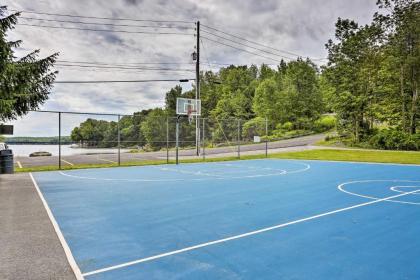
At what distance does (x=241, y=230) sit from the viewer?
4.86m

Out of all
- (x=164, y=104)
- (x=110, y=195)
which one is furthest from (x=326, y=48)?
(x=164, y=104)

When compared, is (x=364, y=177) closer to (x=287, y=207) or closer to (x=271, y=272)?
(x=287, y=207)

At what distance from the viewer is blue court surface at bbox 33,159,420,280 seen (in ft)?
11.2

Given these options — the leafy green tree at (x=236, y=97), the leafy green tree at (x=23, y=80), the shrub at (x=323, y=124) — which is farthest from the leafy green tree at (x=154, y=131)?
the leafy green tree at (x=236, y=97)

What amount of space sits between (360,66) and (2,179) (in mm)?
28648

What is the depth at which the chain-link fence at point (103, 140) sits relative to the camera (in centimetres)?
1389

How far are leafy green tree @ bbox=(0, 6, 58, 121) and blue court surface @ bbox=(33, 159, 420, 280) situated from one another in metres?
3.59

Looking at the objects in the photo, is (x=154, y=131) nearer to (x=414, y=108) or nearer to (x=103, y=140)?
(x=103, y=140)

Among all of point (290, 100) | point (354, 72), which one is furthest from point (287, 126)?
point (354, 72)

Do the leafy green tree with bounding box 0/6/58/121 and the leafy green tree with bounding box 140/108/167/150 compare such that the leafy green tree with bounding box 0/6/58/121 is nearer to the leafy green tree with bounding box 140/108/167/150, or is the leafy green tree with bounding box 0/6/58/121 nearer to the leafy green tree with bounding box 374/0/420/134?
the leafy green tree with bounding box 140/108/167/150

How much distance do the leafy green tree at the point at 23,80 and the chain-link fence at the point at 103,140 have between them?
1.77m

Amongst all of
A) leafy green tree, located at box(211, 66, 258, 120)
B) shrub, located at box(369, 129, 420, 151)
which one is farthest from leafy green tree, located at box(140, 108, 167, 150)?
leafy green tree, located at box(211, 66, 258, 120)

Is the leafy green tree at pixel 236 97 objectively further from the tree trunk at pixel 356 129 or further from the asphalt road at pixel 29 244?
the asphalt road at pixel 29 244

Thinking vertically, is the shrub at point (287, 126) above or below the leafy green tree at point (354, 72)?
below
